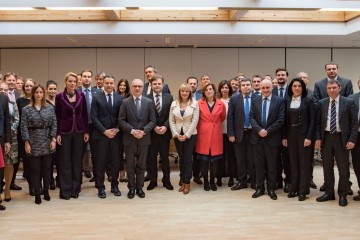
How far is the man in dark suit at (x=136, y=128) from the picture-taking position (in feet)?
17.0

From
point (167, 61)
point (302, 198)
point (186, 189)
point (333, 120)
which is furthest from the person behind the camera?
point (167, 61)

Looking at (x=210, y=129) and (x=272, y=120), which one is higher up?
(x=272, y=120)

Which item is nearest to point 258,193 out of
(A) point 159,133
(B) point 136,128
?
(A) point 159,133

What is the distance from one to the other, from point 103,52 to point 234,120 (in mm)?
4935

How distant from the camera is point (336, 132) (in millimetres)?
4844

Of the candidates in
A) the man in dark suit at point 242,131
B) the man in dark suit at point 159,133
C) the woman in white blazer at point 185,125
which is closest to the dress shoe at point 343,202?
the man in dark suit at point 242,131

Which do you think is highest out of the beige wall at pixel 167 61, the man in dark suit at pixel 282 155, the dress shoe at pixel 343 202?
the beige wall at pixel 167 61

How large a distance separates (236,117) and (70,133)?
90.2 inches

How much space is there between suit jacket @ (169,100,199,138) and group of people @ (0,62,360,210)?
1 cm

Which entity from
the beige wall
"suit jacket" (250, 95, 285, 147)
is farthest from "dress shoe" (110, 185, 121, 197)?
the beige wall

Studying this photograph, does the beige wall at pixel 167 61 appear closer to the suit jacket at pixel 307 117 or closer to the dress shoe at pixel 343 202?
the suit jacket at pixel 307 117

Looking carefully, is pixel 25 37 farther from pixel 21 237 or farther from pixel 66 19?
pixel 21 237

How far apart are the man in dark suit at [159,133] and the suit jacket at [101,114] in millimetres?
629

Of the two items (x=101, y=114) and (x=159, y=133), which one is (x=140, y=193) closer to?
(x=159, y=133)
